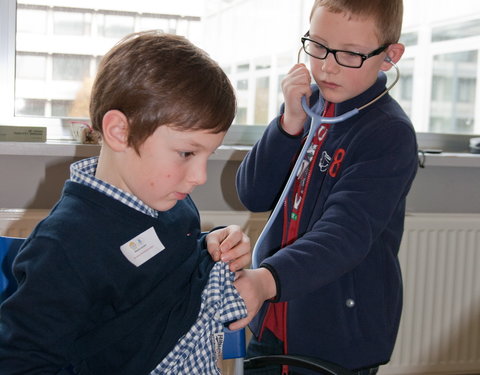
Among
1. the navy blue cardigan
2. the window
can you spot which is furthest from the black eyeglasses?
the window

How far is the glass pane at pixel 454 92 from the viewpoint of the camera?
8.92 feet

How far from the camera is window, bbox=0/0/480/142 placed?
2.29 metres

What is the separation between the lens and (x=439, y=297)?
8.00ft

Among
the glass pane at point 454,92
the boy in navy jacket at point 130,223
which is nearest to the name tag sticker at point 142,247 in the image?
the boy in navy jacket at point 130,223

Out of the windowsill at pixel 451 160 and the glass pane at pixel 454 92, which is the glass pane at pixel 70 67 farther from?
the glass pane at pixel 454 92

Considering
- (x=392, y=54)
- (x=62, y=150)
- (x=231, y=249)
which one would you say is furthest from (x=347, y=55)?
(x=62, y=150)

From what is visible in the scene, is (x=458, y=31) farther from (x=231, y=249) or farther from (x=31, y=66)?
(x=231, y=249)

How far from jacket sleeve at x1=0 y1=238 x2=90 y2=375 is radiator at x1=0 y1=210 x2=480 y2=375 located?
5.63 feet

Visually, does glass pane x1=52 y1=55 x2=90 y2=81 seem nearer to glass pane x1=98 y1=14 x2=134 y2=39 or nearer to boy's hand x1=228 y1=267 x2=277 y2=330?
glass pane x1=98 y1=14 x2=134 y2=39

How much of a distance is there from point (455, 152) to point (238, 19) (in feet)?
3.48

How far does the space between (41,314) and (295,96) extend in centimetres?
74

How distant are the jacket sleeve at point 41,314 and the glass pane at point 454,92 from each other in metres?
2.20

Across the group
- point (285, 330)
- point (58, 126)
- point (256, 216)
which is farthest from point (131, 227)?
point (58, 126)

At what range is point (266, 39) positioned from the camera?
2506 mm
